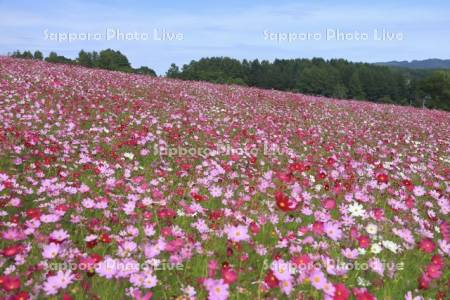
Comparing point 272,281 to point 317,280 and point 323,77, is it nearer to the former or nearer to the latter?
point 317,280

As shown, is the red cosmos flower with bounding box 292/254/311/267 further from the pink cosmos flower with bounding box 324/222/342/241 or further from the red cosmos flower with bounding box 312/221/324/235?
the pink cosmos flower with bounding box 324/222/342/241

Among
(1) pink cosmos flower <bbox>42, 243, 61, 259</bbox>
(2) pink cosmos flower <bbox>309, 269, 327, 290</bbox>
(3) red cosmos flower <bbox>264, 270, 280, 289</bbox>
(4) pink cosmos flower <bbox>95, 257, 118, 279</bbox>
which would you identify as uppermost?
(1) pink cosmos flower <bbox>42, 243, 61, 259</bbox>

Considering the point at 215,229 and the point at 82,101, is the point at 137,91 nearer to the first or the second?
the point at 82,101

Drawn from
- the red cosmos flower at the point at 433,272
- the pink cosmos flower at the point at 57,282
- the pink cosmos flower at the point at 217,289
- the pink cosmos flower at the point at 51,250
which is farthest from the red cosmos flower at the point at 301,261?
the pink cosmos flower at the point at 51,250

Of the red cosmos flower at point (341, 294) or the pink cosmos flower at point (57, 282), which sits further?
the pink cosmos flower at point (57, 282)

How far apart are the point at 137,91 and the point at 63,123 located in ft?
26.4

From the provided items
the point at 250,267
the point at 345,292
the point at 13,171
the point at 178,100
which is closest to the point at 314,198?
the point at 250,267

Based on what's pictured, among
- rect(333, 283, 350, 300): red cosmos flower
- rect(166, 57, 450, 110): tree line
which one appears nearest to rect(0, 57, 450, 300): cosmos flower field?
rect(333, 283, 350, 300): red cosmos flower

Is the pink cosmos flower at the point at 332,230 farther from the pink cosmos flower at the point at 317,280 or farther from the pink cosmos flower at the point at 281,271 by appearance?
the pink cosmos flower at the point at 317,280

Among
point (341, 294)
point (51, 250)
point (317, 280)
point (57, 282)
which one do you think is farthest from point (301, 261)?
point (51, 250)

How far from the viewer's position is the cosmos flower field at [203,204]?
353 centimetres

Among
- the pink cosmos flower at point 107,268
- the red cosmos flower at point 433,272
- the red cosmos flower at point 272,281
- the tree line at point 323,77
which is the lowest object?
the red cosmos flower at point 433,272

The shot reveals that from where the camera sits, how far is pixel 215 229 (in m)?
4.66

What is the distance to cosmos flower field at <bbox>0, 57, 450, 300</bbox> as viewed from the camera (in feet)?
11.6
